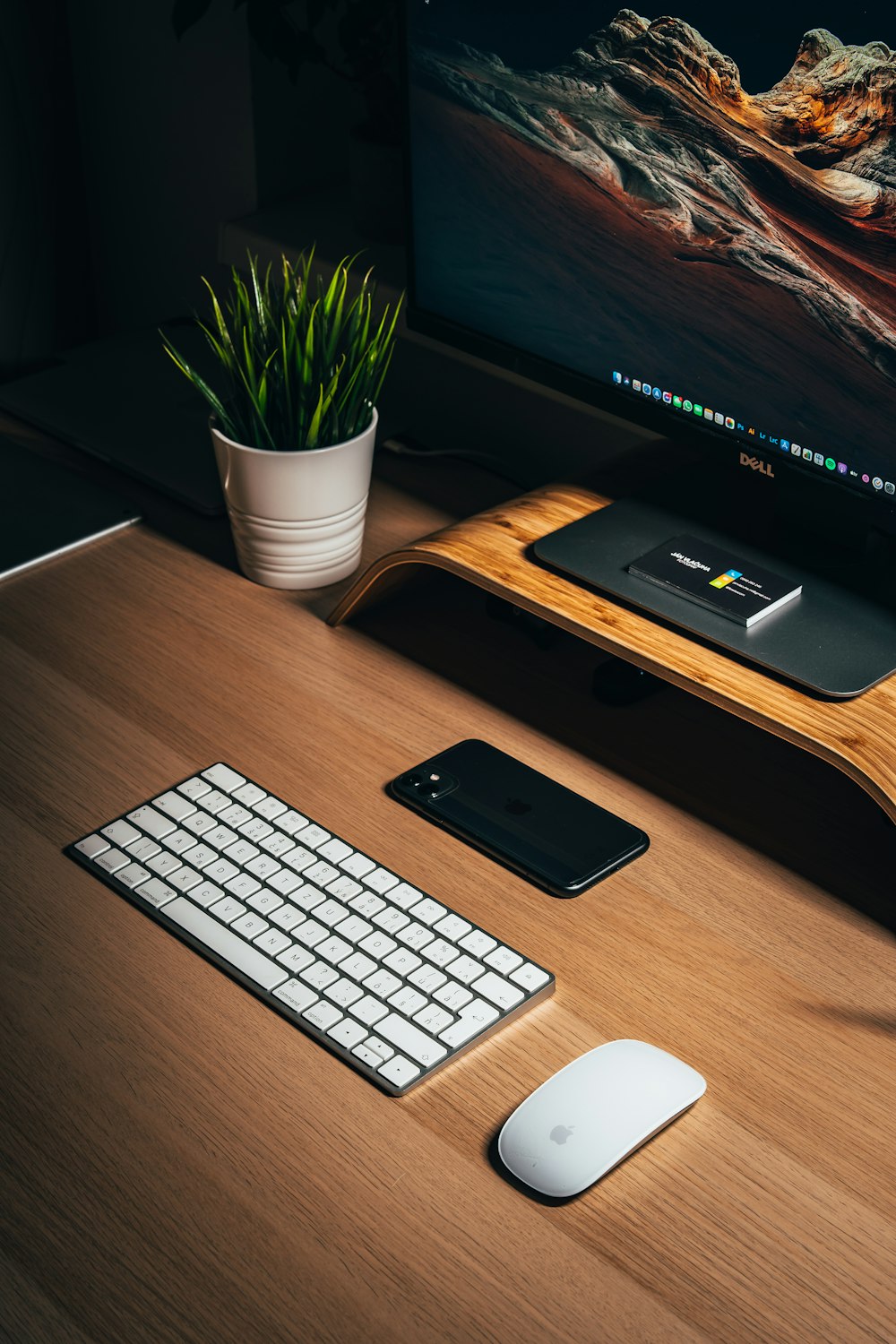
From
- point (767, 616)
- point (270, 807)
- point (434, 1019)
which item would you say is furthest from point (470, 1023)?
point (767, 616)

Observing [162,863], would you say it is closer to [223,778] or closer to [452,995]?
[223,778]

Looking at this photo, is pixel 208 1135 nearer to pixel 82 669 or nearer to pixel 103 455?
pixel 82 669

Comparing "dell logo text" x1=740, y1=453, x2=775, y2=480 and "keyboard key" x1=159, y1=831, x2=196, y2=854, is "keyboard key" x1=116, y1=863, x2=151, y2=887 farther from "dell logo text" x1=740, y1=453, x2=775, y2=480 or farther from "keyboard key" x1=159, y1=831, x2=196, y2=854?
"dell logo text" x1=740, y1=453, x2=775, y2=480

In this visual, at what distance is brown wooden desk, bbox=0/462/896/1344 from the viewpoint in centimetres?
65

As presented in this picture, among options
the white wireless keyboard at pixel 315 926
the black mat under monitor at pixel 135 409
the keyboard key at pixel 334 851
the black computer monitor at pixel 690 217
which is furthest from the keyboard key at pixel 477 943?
the black mat under monitor at pixel 135 409

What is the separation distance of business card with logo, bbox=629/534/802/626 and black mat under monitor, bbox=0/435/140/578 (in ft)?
1.69

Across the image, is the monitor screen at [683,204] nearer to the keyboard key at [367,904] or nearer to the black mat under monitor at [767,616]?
the black mat under monitor at [767,616]

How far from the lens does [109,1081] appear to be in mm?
749

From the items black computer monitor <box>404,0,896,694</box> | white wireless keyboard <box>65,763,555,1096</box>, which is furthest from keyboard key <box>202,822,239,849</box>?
black computer monitor <box>404,0,896,694</box>

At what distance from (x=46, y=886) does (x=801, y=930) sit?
47 centimetres

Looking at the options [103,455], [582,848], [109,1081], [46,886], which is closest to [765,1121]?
[582,848]

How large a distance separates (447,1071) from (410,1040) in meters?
0.03

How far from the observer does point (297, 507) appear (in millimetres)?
1109

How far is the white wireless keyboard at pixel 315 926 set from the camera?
776 millimetres
